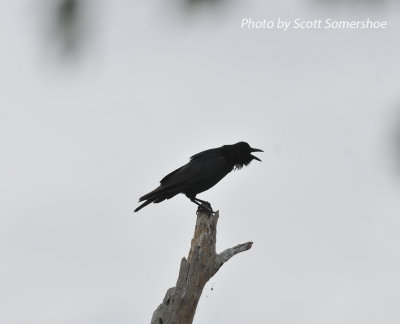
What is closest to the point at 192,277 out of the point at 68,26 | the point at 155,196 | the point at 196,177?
the point at 155,196

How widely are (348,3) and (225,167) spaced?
379 inches

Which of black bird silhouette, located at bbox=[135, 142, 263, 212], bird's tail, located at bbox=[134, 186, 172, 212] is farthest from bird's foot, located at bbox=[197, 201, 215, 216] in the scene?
bird's tail, located at bbox=[134, 186, 172, 212]

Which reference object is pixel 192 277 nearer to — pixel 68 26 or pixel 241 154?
pixel 241 154

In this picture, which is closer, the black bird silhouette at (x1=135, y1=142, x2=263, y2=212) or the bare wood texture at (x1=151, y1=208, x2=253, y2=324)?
the bare wood texture at (x1=151, y1=208, x2=253, y2=324)

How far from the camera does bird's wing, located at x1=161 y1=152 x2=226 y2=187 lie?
33.7ft

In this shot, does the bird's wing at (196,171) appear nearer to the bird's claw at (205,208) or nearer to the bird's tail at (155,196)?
the bird's tail at (155,196)

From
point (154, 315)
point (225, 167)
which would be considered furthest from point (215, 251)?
point (225, 167)

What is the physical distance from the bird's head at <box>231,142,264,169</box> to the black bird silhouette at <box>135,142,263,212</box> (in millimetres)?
124

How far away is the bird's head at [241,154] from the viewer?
11227mm

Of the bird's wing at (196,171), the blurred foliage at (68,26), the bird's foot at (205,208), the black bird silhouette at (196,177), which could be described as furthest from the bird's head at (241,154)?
the blurred foliage at (68,26)

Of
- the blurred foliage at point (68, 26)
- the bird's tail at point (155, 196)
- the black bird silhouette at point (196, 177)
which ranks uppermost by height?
the black bird silhouette at point (196, 177)

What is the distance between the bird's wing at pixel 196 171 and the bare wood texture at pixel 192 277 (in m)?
1.34

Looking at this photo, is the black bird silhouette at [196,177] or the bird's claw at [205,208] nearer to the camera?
the bird's claw at [205,208]

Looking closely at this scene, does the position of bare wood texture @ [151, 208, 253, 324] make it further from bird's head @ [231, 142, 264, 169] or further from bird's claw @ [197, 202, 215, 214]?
bird's head @ [231, 142, 264, 169]
